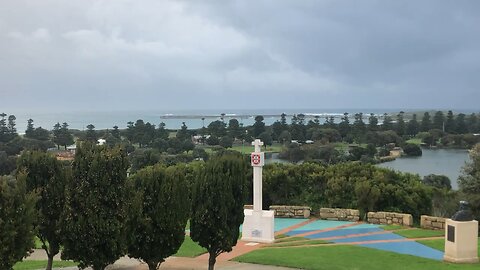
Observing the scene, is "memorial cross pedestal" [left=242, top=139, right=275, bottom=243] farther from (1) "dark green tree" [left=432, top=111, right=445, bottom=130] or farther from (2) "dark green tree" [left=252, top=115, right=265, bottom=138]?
(1) "dark green tree" [left=432, top=111, right=445, bottom=130]

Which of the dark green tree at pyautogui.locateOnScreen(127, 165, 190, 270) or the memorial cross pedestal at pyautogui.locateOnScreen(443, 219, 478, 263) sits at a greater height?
the dark green tree at pyautogui.locateOnScreen(127, 165, 190, 270)

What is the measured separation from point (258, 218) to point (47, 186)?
8.99m

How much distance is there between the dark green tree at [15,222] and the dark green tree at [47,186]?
2.53m

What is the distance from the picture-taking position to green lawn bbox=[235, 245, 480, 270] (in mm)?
14578

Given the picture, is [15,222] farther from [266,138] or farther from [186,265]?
[266,138]

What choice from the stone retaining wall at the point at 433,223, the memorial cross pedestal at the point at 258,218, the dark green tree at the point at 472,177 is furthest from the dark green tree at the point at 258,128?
the memorial cross pedestal at the point at 258,218

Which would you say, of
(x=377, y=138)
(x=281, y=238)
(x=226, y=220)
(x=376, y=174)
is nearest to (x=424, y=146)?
(x=377, y=138)

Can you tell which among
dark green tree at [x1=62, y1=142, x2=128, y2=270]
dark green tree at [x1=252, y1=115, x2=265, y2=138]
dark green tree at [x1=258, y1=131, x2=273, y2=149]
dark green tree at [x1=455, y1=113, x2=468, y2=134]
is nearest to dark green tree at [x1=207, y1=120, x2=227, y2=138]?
dark green tree at [x1=252, y1=115, x2=265, y2=138]

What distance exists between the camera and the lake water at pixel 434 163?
5802 cm

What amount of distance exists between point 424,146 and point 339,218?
71403 millimetres

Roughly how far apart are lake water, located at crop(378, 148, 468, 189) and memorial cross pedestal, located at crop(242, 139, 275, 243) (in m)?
34.8

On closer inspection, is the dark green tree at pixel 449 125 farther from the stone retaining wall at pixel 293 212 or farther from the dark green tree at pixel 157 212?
the dark green tree at pixel 157 212

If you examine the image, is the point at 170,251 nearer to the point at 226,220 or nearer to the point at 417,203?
the point at 226,220

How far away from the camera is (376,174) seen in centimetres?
2806
